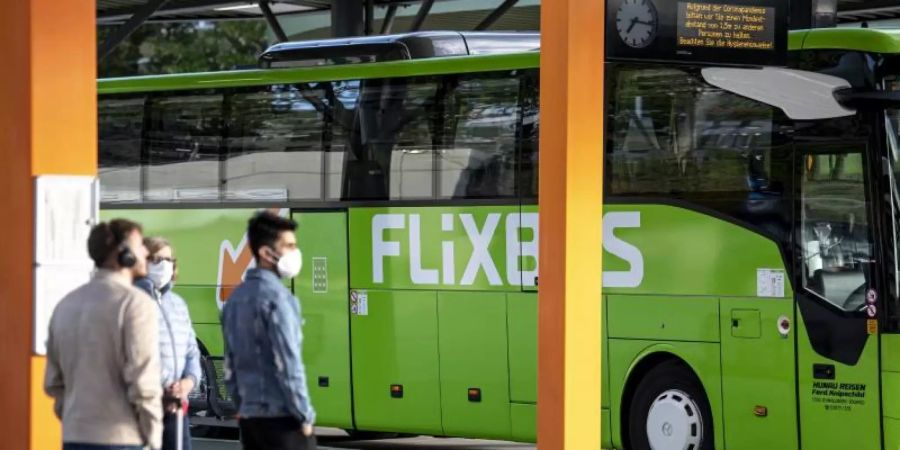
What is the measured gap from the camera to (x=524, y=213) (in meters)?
14.2

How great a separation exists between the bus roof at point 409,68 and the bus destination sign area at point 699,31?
0.65 metres

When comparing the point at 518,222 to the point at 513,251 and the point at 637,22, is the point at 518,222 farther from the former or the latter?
the point at 637,22

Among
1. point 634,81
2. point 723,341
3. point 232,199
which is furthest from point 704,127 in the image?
point 232,199

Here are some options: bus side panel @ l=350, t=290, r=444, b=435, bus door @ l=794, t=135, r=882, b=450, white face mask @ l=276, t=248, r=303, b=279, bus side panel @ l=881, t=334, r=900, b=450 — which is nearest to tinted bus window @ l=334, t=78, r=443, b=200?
bus side panel @ l=350, t=290, r=444, b=435

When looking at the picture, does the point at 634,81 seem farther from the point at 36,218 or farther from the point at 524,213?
the point at 36,218

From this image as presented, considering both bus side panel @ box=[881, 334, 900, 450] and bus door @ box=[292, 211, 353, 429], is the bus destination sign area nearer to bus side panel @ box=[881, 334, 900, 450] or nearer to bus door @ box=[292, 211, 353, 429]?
bus side panel @ box=[881, 334, 900, 450]

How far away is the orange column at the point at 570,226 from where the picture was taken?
945 cm

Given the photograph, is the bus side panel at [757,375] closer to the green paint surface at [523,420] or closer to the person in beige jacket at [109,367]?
the green paint surface at [523,420]

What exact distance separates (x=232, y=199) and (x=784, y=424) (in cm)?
583

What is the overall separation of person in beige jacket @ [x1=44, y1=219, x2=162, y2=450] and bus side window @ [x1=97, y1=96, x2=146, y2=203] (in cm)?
981

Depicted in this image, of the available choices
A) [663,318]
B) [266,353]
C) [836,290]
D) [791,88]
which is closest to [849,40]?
[791,88]

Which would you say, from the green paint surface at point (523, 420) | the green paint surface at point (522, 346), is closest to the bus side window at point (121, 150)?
the green paint surface at point (522, 346)

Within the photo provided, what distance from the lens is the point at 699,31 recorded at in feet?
38.7

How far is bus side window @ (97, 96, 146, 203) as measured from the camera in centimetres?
1714
